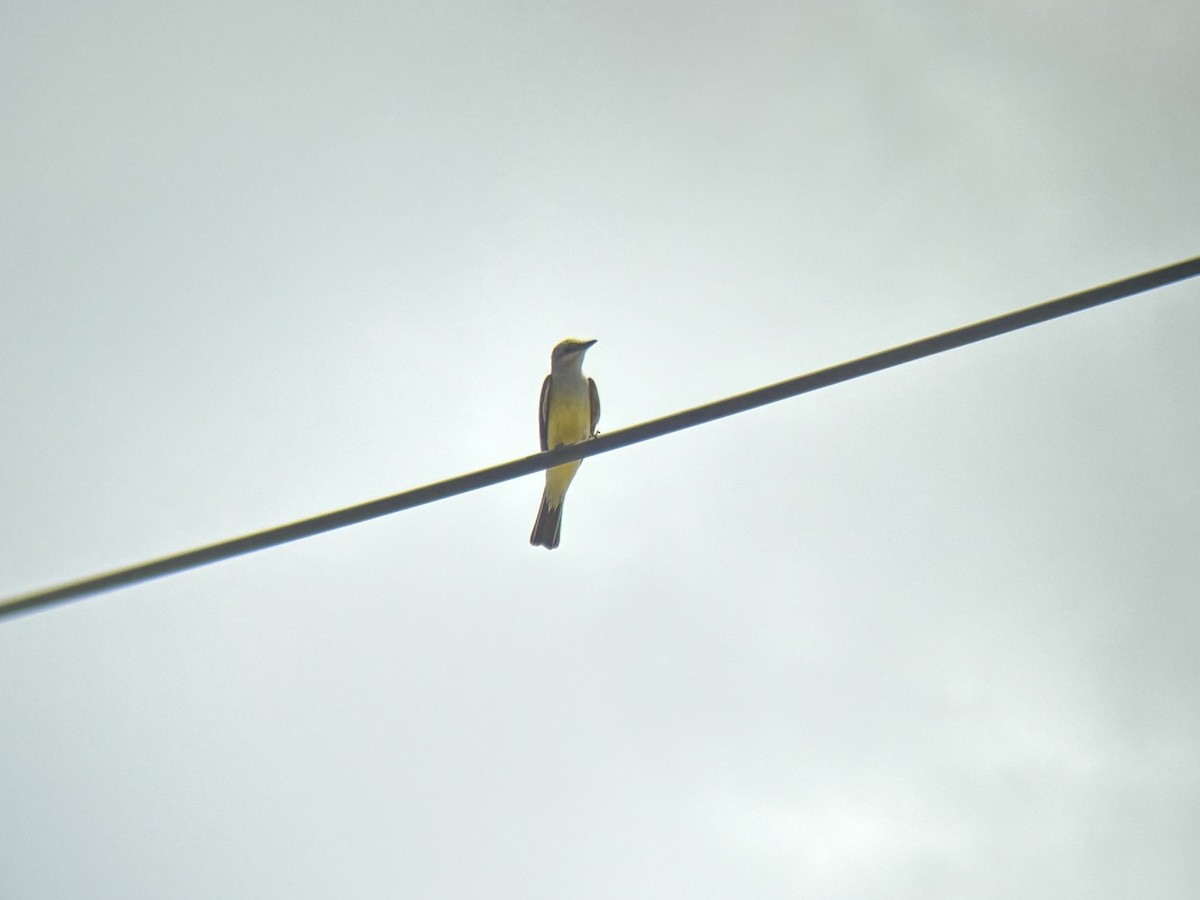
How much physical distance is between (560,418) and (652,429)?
568cm

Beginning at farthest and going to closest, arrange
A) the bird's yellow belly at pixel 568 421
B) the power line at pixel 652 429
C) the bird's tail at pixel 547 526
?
the bird's yellow belly at pixel 568 421, the bird's tail at pixel 547 526, the power line at pixel 652 429

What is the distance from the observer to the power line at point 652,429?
236 cm

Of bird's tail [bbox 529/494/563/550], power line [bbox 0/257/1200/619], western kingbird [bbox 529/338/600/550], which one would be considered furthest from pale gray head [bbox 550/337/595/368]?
power line [bbox 0/257/1200/619]

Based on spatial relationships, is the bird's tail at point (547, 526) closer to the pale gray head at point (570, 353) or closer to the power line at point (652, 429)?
the pale gray head at point (570, 353)

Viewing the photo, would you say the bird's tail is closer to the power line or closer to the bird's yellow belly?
the bird's yellow belly

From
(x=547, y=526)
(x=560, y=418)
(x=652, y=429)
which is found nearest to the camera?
(x=652, y=429)

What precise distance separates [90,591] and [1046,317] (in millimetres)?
2888

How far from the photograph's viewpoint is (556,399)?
8.87 m

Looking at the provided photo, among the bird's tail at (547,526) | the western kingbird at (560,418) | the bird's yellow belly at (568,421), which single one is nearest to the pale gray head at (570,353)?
the western kingbird at (560,418)

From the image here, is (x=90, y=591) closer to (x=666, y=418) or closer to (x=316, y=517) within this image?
(x=316, y=517)

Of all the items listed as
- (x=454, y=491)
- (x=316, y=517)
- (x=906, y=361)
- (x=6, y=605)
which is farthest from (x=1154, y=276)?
(x=6, y=605)

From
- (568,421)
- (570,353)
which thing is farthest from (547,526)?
(570,353)

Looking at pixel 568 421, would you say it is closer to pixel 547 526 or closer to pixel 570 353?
pixel 570 353

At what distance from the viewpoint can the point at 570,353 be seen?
29.1 ft
